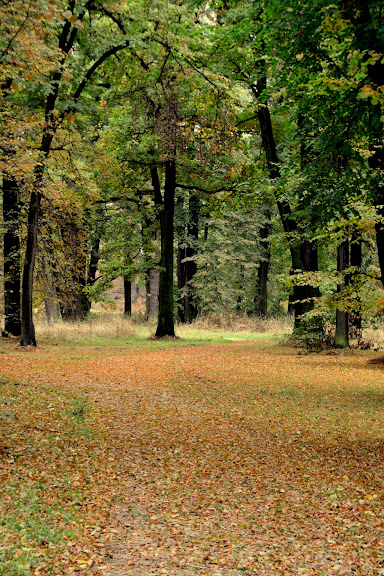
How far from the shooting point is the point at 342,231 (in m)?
13.9

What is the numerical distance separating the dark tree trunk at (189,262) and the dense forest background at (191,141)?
0.42 feet

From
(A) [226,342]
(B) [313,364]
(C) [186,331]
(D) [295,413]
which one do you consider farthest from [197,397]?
(C) [186,331]

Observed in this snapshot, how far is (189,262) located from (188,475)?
Answer: 25370 millimetres

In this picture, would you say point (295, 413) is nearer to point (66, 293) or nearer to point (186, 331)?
point (66, 293)

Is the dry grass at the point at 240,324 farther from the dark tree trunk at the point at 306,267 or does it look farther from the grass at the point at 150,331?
the dark tree trunk at the point at 306,267

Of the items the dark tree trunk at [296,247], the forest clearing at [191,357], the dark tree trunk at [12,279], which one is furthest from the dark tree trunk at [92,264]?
the dark tree trunk at [296,247]

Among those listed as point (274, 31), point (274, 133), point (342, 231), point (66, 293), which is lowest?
point (66, 293)

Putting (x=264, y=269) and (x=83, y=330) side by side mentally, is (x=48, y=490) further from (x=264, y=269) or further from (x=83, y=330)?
(x=264, y=269)

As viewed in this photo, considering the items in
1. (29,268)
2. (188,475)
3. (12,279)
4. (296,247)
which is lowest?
(188,475)

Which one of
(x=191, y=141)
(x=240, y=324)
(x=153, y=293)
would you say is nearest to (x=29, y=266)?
(x=191, y=141)

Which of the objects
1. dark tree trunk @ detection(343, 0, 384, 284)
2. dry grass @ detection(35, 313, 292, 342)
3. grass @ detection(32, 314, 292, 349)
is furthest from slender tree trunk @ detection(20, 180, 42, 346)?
dark tree trunk @ detection(343, 0, 384, 284)

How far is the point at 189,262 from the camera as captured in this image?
101 feet

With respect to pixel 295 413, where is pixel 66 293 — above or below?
above

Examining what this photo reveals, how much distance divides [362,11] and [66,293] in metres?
14.1
